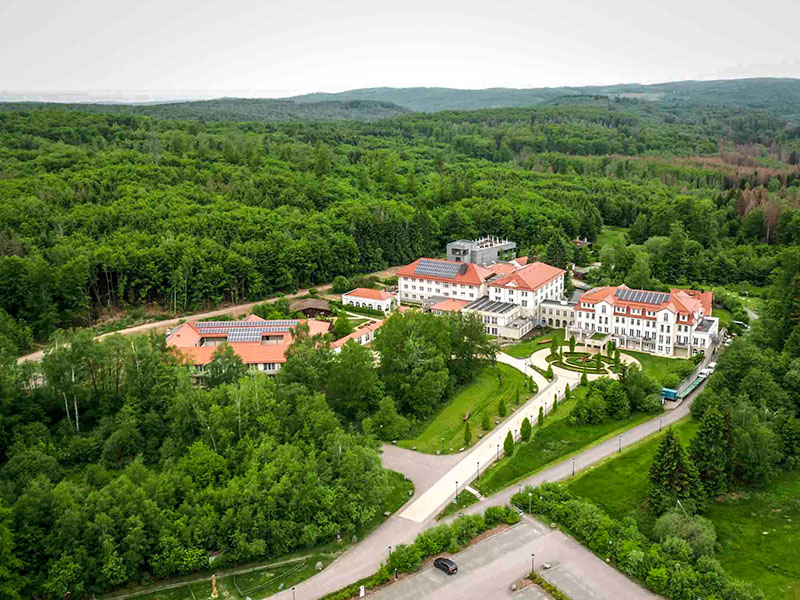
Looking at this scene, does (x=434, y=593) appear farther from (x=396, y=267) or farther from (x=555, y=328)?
(x=396, y=267)

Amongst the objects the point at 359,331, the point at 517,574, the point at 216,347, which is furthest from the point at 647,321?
the point at 216,347

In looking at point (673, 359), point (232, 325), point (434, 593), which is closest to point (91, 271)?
point (232, 325)

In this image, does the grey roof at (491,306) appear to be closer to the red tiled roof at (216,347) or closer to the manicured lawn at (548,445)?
Result: the red tiled roof at (216,347)

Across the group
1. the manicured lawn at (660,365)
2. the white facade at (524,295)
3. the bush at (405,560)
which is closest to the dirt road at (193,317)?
the white facade at (524,295)

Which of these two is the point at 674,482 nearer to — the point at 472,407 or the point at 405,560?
the point at 405,560

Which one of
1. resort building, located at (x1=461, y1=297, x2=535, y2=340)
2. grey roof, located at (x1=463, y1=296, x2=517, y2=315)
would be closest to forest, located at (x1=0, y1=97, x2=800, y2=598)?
resort building, located at (x1=461, y1=297, x2=535, y2=340)

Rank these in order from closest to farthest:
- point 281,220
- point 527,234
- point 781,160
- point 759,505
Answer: point 759,505
point 281,220
point 527,234
point 781,160

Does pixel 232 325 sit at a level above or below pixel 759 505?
above
